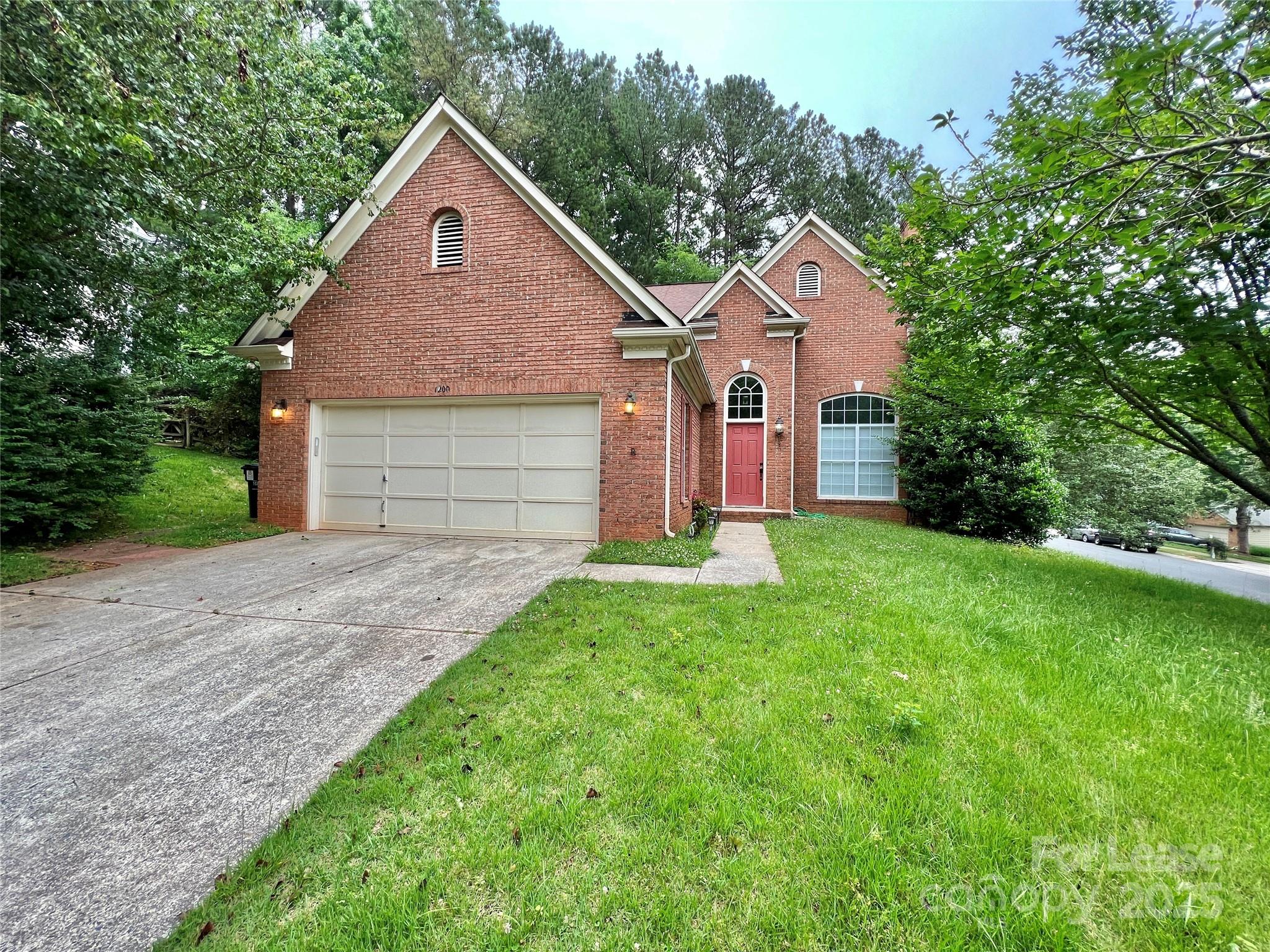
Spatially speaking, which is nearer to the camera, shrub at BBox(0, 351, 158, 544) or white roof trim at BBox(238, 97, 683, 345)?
shrub at BBox(0, 351, 158, 544)

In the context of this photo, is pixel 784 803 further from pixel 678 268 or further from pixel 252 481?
pixel 678 268

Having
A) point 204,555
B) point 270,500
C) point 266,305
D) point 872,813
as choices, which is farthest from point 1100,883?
point 266,305

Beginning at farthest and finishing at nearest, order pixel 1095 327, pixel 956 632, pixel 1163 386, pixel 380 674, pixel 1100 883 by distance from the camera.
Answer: pixel 1163 386 < pixel 1095 327 < pixel 956 632 < pixel 380 674 < pixel 1100 883

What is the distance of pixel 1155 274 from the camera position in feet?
15.1

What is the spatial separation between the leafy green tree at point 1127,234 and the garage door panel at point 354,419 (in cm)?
865

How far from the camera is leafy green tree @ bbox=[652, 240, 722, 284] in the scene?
74.6 feet

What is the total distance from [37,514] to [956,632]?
37.5 feet

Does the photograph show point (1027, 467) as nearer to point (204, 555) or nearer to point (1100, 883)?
point (1100, 883)

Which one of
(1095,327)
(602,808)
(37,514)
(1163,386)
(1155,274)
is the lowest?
(602,808)

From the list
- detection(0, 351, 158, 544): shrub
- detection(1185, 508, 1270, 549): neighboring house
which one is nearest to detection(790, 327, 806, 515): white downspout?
detection(0, 351, 158, 544): shrub

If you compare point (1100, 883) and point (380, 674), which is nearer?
point (1100, 883)

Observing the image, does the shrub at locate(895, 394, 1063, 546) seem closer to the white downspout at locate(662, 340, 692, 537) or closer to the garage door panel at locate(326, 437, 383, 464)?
the white downspout at locate(662, 340, 692, 537)

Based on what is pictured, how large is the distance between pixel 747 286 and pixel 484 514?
9.11 metres

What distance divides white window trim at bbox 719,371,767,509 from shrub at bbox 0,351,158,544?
457 inches
